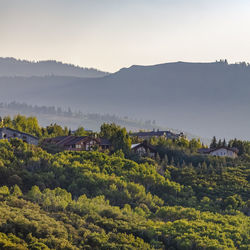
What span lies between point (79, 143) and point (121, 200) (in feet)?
125

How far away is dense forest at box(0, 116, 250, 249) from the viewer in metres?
54.2

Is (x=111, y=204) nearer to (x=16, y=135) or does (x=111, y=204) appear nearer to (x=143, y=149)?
(x=143, y=149)

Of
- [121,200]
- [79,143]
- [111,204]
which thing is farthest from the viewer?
[79,143]

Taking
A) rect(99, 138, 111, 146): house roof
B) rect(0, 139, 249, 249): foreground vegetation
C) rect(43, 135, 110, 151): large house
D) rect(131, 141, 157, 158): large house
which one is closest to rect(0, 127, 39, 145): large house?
rect(43, 135, 110, 151): large house

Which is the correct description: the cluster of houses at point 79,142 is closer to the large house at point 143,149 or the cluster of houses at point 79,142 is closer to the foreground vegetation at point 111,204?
the large house at point 143,149

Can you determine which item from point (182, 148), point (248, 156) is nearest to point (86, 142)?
point (182, 148)

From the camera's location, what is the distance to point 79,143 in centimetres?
11188

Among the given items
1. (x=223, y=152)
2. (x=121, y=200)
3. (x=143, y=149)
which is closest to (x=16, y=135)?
(x=143, y=149)

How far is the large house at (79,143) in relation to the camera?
11100 centimetres

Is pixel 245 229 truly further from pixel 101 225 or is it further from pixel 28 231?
pixel 28 231

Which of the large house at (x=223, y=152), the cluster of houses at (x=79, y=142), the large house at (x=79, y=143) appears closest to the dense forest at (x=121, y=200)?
the cluster of houses at (x=79, y=142)

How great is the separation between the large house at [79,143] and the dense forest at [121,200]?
370cm

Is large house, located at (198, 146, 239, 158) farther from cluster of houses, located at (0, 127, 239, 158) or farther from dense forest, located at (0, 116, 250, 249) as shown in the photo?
cluster of houses, located at (0, 127, 239, 158)

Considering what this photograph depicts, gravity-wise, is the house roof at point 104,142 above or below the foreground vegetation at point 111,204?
above
